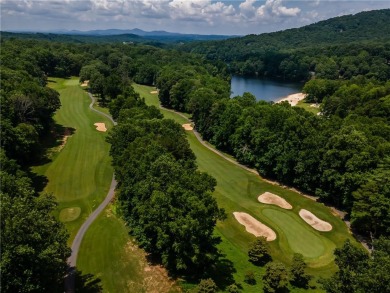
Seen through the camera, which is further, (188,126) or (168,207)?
(188,126)

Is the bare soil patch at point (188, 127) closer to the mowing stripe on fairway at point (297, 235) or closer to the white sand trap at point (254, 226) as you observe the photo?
the mowing stripe on fairway at point (297, 235)

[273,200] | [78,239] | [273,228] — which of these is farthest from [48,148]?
[273,228]

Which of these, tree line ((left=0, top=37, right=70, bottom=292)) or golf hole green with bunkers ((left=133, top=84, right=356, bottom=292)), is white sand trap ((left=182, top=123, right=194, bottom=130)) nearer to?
golf hole green with bunkers ((left=133, top=84, right=356, bottom=292))

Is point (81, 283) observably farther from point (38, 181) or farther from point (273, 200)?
point (273, 200)

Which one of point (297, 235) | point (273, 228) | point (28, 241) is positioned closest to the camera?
point (28, 241)

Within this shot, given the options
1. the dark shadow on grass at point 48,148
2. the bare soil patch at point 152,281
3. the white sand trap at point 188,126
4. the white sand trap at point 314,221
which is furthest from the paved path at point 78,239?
→ the white sand trap at point 188,126

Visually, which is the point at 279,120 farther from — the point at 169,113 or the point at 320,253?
the point at 169,113

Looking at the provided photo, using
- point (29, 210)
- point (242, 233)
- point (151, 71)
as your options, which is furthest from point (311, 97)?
point (29, 210)
